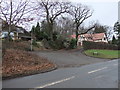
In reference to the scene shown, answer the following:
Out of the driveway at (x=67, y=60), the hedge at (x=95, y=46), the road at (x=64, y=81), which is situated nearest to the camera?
the road at (x=64, y=81)

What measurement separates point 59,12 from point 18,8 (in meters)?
27.0

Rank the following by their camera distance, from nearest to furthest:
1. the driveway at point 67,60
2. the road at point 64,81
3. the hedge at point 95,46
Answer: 1. the road at point 64,81
2. the driveway at point 67,60
3. the hedge at point 95,46

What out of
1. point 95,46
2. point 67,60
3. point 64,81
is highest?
point 64,81

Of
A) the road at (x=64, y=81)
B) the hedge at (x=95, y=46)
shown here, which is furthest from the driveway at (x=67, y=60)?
the hedge at (x=95, y=46)

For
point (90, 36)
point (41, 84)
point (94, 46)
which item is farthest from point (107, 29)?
point (41, 84)

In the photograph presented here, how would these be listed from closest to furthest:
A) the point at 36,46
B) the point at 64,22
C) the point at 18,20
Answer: the point at 18,20 < the point at 36,46 < the point at 64,22

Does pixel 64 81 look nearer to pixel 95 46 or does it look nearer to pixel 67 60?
pixel 67 60

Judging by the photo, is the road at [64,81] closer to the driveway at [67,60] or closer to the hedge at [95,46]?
the driveway at [67,60]

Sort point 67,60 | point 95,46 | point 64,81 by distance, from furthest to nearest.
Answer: point 95,46 < point 67,60 < point 64,81

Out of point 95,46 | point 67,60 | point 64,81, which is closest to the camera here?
point 64,81

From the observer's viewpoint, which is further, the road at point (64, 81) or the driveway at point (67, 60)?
the driveway at point (67, 60)

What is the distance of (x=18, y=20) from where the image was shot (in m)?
12.5

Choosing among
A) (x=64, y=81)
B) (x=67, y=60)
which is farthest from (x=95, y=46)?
(x=64, y=81)

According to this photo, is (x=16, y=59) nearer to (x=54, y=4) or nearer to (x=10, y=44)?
(x=10, y=44)
